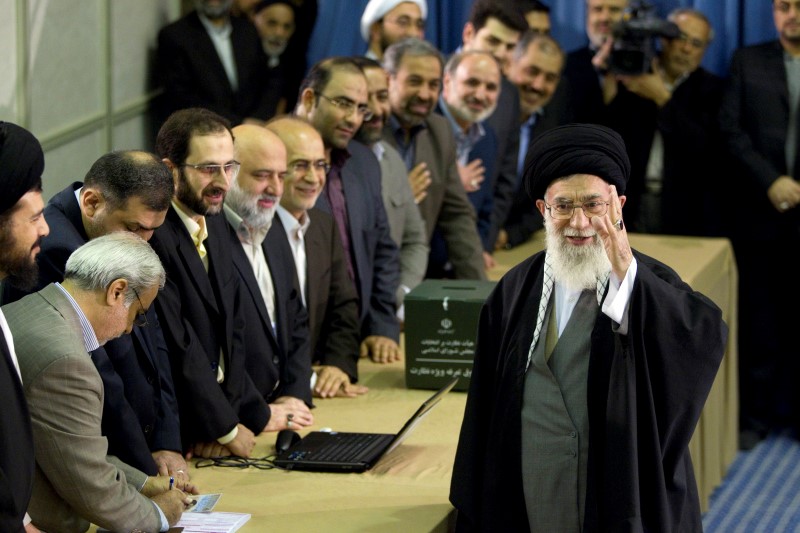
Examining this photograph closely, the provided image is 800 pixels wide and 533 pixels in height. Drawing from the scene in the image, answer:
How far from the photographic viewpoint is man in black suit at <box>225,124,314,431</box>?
400 centimetres

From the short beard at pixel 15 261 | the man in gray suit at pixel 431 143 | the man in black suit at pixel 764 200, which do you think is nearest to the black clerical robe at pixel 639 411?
the short beard at pixel 15 261

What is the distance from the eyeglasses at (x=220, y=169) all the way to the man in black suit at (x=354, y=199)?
975mm

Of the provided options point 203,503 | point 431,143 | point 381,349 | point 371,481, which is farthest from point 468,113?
point 203,503

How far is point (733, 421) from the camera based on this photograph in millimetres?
6102

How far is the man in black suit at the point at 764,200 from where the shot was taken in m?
6.46

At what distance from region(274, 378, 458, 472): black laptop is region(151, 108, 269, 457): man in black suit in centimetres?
16

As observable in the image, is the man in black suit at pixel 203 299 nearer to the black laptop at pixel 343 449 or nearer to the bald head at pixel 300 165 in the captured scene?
the black laptop at pixel 343 449

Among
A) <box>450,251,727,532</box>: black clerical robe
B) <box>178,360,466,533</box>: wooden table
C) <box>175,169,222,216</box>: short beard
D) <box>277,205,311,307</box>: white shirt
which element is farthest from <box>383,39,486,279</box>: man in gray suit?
<box>450,251,727,532</box>: black clerical robe

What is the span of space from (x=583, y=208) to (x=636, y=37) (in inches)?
147

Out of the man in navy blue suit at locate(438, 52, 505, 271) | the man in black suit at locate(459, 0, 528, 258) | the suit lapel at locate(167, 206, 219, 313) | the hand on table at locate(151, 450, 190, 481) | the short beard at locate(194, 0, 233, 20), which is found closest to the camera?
the hand on table at locate(151, 450, 190, 481)

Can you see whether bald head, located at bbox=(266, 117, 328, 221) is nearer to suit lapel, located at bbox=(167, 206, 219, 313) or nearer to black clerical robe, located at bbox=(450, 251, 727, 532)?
suit lapel, located at bbox=(167, 206, 219, 313)

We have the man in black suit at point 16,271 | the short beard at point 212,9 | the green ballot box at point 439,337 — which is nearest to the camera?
the man in black suit at point 16,271

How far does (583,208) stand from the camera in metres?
3.05

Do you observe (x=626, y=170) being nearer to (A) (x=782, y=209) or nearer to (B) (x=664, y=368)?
(B) (x=664, y=368)
